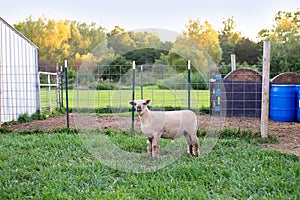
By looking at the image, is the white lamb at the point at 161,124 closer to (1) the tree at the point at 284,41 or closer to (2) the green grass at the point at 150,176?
(2) the green grass at the point at 150,176

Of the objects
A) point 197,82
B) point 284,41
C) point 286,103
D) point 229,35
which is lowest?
point 286,103

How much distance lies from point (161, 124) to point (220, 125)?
3.40 meters

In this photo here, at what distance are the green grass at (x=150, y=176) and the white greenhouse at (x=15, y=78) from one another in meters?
3.70

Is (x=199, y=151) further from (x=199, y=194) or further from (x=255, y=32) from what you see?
(x=255, y=32)

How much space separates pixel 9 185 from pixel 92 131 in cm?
300

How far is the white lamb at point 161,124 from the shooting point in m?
4.66

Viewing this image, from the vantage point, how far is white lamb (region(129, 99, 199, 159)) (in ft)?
15.3

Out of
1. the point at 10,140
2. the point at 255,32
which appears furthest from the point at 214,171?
the point at 255,32

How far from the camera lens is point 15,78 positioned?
31.1 ft

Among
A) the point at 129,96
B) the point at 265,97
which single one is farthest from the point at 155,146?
the point at 129,96

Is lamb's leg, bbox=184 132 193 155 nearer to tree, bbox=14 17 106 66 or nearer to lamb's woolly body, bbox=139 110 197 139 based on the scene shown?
lamb's woolly body, bbox=139 110 197 139

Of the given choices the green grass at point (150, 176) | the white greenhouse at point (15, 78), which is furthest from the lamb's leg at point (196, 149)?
the white greenhouse at point (15, 78)

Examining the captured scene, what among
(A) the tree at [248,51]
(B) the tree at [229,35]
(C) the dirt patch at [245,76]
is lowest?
(C) the dirt patch at [245,76]

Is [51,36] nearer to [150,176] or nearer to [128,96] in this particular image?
[128,96]
